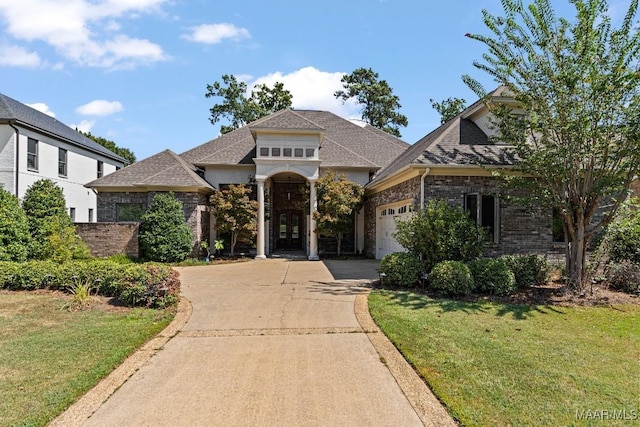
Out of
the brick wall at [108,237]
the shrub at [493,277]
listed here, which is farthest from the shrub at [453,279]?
the brick wall at [108,237]

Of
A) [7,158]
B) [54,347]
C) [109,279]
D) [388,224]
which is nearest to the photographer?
[54,347]

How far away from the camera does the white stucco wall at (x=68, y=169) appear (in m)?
18.3

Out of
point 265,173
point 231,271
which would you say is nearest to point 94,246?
point 231,271

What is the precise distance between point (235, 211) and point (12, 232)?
8.02m

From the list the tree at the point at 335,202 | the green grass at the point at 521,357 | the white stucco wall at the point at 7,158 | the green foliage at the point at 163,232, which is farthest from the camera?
the white stucco wall at the point at 7,158

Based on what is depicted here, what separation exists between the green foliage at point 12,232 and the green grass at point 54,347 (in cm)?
291

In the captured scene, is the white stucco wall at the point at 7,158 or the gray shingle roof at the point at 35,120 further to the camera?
the gray shingle roof at the point at 35,120

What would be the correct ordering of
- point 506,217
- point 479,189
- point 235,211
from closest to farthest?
point 479,189
point 506,217
point 235,211

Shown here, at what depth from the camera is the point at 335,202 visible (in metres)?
17.4

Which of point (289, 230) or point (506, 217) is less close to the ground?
point (506, 217)

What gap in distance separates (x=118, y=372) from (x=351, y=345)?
310cm

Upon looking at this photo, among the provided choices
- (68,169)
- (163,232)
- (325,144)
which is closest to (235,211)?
(163,232)

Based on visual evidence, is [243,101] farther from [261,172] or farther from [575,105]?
[575,105]

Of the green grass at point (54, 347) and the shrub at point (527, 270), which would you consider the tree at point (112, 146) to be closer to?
the green grass at point (54, 347)
